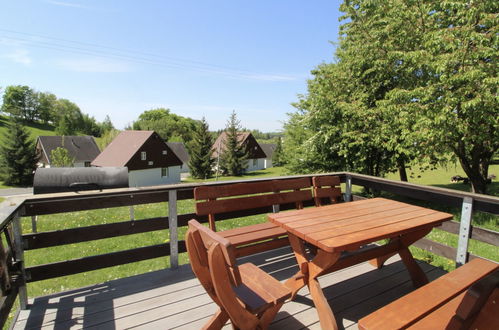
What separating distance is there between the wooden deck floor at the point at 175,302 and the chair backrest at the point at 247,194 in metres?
0.80

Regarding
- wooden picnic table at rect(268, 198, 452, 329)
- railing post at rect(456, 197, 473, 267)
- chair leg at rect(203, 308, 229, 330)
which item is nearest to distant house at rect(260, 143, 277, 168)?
railing post at rect(456, 197, 473, 267)

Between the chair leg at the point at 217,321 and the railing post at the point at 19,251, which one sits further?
the railing post at the point at 19,251

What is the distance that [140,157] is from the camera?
37.6 metres

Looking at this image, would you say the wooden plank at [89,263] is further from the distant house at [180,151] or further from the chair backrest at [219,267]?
the distant house at [180,151]

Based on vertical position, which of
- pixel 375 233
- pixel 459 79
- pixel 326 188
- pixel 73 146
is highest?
pixel 73 146

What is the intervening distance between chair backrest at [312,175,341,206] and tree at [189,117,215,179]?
35.7 meters

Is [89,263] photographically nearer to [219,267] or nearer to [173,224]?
[173,224]

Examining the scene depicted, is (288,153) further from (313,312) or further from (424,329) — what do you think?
(424,329)

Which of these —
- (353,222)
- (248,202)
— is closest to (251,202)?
(248,202)

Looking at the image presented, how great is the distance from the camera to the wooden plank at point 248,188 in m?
3.06

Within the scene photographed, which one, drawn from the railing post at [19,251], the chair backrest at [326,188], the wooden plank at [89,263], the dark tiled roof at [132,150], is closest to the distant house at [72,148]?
the dark tiled roof at [132,150]

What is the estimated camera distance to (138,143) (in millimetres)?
37844

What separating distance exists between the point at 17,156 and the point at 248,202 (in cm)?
4589

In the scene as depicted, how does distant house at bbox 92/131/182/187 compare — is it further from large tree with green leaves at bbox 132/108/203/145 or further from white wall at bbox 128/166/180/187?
large tree with green leaves at bbox 132/108/203/145
